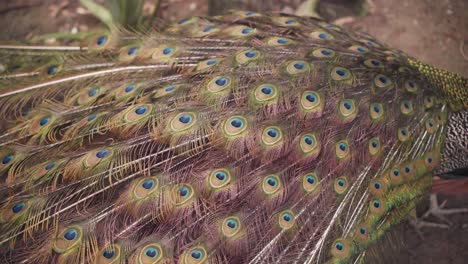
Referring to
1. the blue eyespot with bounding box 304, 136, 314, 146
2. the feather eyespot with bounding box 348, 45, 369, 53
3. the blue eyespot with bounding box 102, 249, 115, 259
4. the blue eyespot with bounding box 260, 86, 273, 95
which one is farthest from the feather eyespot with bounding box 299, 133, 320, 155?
the blue eyespot with bounding box 102, 249, 115, 259

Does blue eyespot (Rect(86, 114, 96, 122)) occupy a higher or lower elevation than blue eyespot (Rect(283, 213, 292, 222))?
higher

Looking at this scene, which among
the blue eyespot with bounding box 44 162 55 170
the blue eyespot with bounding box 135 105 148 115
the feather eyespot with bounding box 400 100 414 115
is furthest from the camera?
the feather eyespot with bounding box 400 100 414 115

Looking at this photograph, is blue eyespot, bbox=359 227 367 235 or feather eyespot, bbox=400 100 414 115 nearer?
blue eyespot, bbox=359 227 367 235

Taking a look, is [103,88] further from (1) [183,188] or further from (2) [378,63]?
(2) [378,63]

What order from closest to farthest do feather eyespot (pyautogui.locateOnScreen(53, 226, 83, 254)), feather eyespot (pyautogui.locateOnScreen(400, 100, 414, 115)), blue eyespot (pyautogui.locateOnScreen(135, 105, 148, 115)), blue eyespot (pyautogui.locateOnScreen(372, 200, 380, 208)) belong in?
feather eyespot (pyautogui.locateOnScreen(53, 226, 83, 254))
blue eyespot (pyautogui.locateOnScreen(135, 105, 148, 115))
blue eyespot (pyautogui.locateOnScreen(372, 200, 380, 208))
feather eyespot (pyautogui.locateOnScreen(400, 100, 414, 115))

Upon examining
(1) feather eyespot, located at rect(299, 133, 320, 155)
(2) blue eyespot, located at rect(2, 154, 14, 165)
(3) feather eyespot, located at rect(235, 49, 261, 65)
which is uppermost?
(3) feather eyespot, located at rect(235, 49, 261, 65)

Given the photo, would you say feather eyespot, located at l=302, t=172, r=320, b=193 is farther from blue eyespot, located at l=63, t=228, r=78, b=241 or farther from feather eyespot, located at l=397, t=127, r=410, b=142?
blue eyespot, located at l=63, t=228, r=78, b=241

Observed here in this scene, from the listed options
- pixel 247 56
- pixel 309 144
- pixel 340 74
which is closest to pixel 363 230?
pixel 309 144
